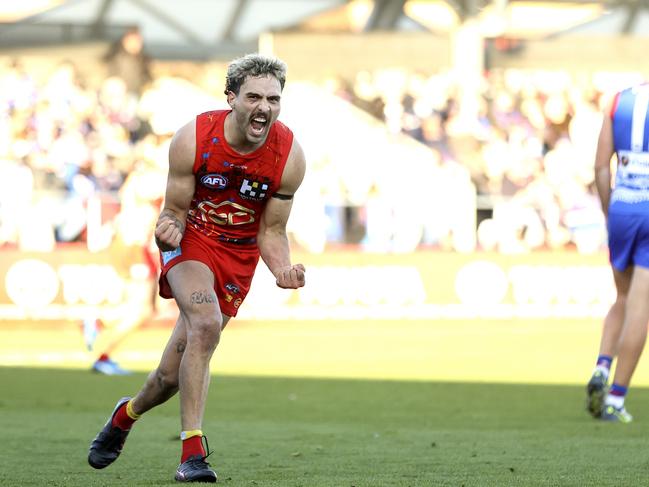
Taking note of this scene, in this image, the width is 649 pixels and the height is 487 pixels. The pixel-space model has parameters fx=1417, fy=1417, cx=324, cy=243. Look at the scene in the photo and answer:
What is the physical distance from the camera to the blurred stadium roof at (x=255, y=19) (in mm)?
26672


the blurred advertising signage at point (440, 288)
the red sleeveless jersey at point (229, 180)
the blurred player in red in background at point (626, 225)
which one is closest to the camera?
the red sleeveless jersey at point (229, 180)

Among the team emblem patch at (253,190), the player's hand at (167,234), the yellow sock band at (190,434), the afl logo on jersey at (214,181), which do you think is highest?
the afl logo on jersey at (214,181)

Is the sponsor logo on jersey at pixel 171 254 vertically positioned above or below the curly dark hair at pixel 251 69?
below

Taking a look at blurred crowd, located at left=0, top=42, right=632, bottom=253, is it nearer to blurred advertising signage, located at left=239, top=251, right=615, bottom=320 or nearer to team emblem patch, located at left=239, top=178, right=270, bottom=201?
blurred advertising signage, located at left=239, top=251, right=615, bottom=320

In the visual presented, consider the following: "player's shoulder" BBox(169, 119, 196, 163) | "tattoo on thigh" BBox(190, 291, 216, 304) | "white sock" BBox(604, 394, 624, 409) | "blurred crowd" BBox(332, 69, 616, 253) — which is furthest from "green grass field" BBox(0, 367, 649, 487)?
"blurred crowd" BBox(332, 69, 616, 253)

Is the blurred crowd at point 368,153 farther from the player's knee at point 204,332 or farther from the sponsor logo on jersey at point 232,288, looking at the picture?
the player's knee at point 204,332

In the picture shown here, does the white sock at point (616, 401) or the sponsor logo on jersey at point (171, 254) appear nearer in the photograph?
the sponsor logo on jersey at point (171, 254)

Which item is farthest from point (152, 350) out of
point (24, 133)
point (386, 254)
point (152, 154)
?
point (24, 133)

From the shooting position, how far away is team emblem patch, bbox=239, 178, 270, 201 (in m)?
6.43

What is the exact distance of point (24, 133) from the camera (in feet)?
72.9

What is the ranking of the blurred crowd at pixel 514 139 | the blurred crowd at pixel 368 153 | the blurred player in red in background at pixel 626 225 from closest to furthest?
1. the blurred player in red in background at pixel 626 225
2. the blurred crowd at pixel 368 153
3. the blurred crowd at pixel 514 139

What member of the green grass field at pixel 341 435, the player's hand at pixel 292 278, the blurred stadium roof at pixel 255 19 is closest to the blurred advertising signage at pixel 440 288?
the blurred stadium roof at pixel 255 19

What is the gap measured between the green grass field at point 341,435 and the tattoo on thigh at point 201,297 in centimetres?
80

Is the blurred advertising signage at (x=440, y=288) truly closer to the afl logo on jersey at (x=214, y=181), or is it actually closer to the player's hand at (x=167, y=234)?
the afl logo on jersey at (x=214, y=181)
